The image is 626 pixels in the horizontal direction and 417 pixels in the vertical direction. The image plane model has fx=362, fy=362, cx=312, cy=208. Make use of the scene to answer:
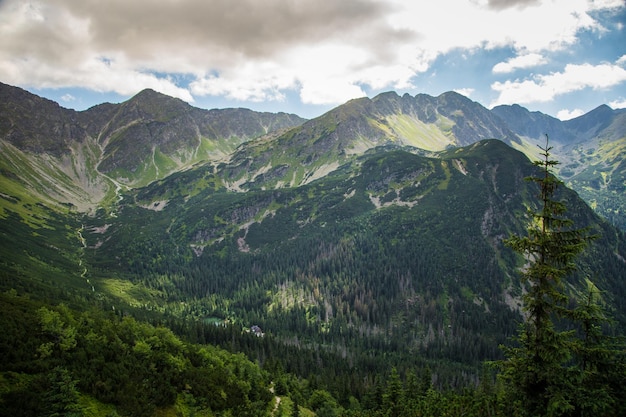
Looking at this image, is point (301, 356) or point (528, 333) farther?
point (301, 356)

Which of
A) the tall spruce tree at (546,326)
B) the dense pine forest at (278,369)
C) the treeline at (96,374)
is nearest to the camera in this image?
the tall spruce tree at (546,326)

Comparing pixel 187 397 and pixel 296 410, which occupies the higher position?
pixel 187 397

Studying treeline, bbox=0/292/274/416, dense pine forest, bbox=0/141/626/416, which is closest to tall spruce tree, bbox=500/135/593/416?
dense pine forest, bbox=0/141/626/416

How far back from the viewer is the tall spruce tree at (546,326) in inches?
1017

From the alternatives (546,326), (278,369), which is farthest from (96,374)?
(278,369)

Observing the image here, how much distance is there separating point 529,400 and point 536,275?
9473 mm

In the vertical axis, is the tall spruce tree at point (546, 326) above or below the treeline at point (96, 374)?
above

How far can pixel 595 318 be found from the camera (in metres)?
28.5

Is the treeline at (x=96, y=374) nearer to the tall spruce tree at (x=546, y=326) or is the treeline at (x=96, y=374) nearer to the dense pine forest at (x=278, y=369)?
the dense pine forest at (x=278, y=369)

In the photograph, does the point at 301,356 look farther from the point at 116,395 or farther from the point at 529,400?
the point at 529,400

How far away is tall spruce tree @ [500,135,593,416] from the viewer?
25844mm

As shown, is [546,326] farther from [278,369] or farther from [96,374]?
[278,369]

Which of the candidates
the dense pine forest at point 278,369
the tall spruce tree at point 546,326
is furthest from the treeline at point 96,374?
the tall spruce tree at point 546,326

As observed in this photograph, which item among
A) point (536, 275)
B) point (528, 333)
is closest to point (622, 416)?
point (528, 333)
